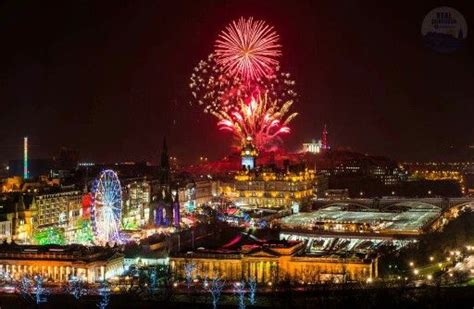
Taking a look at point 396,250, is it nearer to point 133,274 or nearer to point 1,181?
point 133,274

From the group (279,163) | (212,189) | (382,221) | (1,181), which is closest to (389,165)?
(279,163)

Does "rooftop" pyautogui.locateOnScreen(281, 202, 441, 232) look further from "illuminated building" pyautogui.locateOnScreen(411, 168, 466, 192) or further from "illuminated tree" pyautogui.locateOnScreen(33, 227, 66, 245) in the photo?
"illuminated building" pyautogui.locateOnScreen(411, 168, 466, 192)

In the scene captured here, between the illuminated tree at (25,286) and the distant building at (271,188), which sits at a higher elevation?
the distant building at (271,188)

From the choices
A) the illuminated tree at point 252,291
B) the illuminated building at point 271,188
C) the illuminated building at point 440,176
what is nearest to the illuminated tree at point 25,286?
the illuminated tree at point 252,291

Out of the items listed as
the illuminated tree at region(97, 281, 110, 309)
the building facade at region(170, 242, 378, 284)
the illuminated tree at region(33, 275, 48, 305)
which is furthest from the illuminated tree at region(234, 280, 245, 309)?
the illuminated tree at region(33, 275, 48, 305)

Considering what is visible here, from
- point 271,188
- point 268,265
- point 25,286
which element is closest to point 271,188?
point 271,188

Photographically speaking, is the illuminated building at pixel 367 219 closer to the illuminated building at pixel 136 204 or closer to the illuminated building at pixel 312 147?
the illuminated building at pixel 136 204

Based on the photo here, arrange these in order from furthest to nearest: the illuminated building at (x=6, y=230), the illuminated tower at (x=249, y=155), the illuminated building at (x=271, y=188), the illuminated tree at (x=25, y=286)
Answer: the illuminated tower at (x=249, y=155) < the illuminated building at (x=271, y=188) < the illuminated building at (x=6, y=230) < the illuminated tree at (x=25, y=286)
